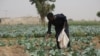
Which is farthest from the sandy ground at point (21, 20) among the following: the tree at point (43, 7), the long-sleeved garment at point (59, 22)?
the long-sleeved garment at point (59, 22)

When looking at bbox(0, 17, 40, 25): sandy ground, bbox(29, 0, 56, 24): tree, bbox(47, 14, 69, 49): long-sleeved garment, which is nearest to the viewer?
bbox(47, 14, 69, 49): long-sleeved garment

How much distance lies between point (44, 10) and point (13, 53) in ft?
125

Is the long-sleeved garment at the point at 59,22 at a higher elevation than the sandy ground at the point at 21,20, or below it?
higher

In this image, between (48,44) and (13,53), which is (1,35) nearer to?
(48,44)

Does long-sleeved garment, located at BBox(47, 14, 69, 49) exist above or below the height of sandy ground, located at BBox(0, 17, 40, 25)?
above

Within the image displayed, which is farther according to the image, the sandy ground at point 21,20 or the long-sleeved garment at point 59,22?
the sandy ground at point 21,20

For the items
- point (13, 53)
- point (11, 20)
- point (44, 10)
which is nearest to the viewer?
point (13, 53)

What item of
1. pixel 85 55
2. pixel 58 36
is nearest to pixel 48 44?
pixel 58 36

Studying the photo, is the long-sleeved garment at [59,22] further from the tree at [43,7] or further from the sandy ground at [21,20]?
the sandy ground at [21,20]

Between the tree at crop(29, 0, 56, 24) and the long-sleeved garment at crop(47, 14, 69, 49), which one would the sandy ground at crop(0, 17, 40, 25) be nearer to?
the tree at crop(29, 0, 56, 24)

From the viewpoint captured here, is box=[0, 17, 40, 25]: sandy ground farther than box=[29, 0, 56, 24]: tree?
Yes

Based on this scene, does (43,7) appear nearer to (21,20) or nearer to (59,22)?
(21,20)

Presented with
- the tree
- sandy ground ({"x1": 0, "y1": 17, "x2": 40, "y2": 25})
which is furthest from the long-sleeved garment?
sandy ground ({"x1": 0, "y1": 17, "x2": 40, "y2": 25})

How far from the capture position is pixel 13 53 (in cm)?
1141
